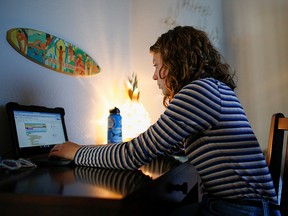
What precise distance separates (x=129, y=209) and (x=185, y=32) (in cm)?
67

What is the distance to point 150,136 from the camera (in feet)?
1.94

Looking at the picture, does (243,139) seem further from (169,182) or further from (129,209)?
(129,209)

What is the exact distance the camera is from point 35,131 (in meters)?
0.84

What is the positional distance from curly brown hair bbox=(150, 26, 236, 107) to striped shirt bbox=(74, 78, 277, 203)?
0.14 meters

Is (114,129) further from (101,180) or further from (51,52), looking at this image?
(101,180)

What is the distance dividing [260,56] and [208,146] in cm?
121

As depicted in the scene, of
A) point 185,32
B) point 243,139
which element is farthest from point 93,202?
point 185,32

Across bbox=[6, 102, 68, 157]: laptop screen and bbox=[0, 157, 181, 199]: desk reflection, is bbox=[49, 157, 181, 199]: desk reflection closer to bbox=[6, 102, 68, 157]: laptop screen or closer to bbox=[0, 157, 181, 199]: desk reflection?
bbox=[0, 157, 181, 199]: desk reflection

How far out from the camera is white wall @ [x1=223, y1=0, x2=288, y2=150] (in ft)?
4.83

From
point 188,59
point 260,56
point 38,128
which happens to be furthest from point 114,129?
point 260,56

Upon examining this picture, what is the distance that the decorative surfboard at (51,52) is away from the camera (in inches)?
34.5

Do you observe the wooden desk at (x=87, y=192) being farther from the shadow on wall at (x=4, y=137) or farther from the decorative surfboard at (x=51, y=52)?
the decorative surfboard at (x=51, y=52)

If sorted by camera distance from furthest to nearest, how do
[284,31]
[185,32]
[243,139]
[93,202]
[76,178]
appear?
[284,31] < [185,32] < [243,139] < [76,178] < [93,202]

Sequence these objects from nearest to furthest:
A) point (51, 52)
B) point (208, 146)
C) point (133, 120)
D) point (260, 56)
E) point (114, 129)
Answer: point (208, 146), point (51, 52), point (114, 129), point (133, 120), point (260, 56)
